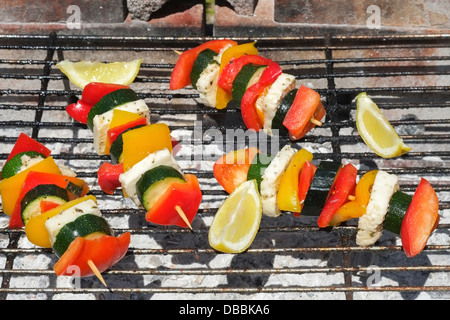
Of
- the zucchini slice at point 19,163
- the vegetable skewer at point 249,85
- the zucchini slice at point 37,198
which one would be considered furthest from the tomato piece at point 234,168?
the zucchini slice at point 19,163

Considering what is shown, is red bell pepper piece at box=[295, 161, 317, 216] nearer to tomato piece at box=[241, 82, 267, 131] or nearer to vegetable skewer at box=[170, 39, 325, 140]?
vegetable skewer at box=[170, 39, 325, 140]

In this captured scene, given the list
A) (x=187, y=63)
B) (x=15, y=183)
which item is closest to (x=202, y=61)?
(x=187, y=63)

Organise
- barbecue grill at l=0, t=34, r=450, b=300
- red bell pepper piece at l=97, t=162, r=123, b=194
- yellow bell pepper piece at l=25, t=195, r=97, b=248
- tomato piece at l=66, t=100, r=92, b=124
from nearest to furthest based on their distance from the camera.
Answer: yellow bell pepper piece at l=25, t=195, r=97, b=248 < red bell pepper piece at l=97, t=162, r=123, b=194 < tomato piece at l=66, t=100, r=92, b=124 < barbecue grill at l=0, t=34, r=450, b=300

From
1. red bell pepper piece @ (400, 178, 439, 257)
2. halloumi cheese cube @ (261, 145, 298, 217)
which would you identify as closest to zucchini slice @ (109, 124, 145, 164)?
halloumi cheese cube @ (261, 145, 298, 217)

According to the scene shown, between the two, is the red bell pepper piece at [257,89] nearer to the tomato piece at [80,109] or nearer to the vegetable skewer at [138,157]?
the vegetable skewer at [138,157]

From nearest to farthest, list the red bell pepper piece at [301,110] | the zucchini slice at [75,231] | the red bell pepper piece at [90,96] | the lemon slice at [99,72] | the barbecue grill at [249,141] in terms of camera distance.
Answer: the zucchini slice at [75,231], the red bell pepper piece at [301,110], the red bell pepper piece at [90,96], the barbecue grill at [249,141], the lemon slice at [99,72]
